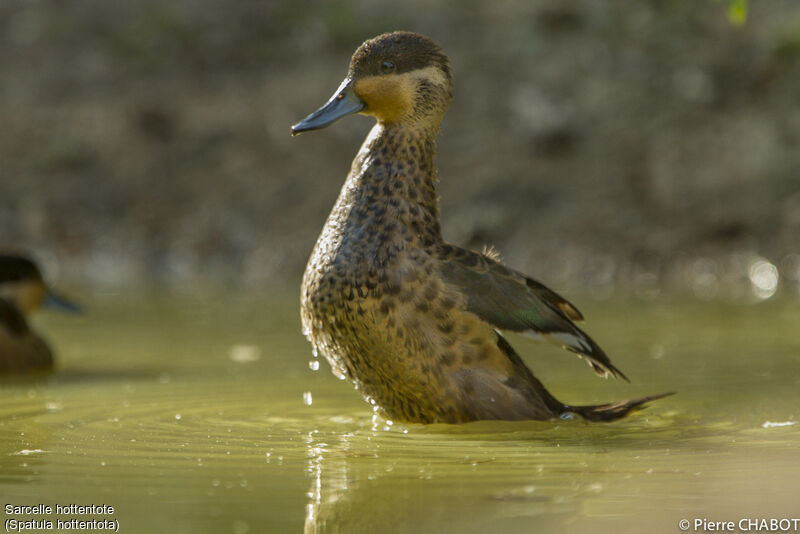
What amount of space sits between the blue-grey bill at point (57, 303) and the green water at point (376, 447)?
52cm

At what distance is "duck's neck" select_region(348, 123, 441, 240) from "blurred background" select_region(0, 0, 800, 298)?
18.1 feet

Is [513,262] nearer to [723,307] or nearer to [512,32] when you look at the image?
[723,307]

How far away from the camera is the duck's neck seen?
4.92 meters

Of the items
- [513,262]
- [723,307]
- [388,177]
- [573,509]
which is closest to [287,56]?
[513,262]

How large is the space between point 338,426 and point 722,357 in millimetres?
2699

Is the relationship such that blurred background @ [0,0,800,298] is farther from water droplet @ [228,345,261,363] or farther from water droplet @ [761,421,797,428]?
water droplet @ [761,421,797,428]

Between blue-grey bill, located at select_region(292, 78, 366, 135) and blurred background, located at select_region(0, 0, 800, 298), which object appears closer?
blue-grey bill, located at select_region(292, 78, 366, 135)

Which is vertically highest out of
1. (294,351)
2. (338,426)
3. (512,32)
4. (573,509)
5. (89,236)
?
(512,32)

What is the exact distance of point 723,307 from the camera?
9094 millimetres

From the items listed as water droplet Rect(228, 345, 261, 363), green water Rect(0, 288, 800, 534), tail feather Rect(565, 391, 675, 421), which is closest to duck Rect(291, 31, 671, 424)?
tail feather Rect(565, 391, 675, 421)
